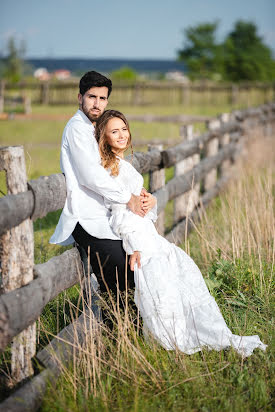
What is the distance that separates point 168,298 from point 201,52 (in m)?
68.6

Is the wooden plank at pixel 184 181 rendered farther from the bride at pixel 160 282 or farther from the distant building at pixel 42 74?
the distant building at pixel 42 74

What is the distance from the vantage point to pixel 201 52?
68125mm

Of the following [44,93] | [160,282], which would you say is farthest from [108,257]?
[44,93]

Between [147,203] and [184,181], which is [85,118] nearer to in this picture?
[147,203]

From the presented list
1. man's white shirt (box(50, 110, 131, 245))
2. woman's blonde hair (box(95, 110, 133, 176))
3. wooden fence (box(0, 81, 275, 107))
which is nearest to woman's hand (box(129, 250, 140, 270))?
man's white shirt (box(50, 110, 131, 245))

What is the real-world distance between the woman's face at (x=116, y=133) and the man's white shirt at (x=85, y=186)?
10 cm

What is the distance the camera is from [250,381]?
2701 millimetres

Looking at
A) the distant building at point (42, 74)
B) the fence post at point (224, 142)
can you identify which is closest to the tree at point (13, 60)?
the distant building at point (42, 74)

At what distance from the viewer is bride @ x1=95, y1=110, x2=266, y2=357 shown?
9.44 feet

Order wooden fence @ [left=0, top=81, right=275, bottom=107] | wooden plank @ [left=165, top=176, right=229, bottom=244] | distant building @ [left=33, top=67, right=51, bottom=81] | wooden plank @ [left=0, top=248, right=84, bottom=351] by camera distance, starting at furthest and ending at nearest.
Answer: distant building @ [left=33, top=67, right=51, bottom=81] → wooden fence @ [left=0, top=81, right=275, bottom=107] → wooden plank @ [left=165, top=176, right=229, bottom=244] → wooden plank @ [left=0, top=248, right=84, bottom=351]

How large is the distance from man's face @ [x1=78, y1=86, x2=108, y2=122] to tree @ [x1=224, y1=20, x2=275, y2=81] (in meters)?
62.8

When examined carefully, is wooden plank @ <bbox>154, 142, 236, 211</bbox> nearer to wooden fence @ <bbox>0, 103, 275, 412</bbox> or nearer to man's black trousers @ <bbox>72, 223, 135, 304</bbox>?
man's black trousers @ <bbox>72, 223, 135, 304</bbox>

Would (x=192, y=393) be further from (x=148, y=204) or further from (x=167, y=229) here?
(x=167, y=229)

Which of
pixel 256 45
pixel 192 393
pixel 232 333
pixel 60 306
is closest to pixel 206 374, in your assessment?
pixel 192 393
